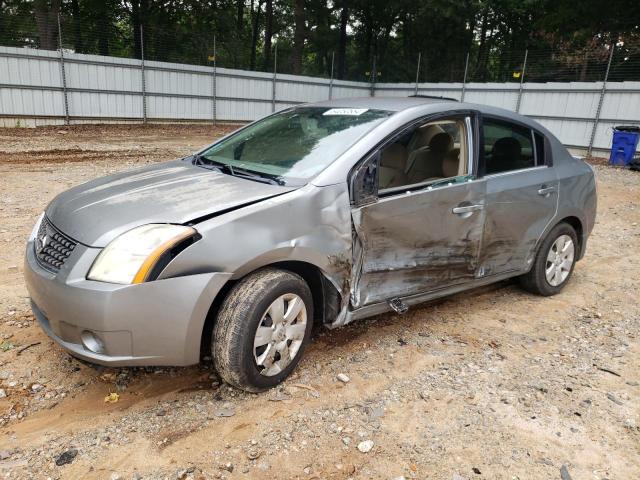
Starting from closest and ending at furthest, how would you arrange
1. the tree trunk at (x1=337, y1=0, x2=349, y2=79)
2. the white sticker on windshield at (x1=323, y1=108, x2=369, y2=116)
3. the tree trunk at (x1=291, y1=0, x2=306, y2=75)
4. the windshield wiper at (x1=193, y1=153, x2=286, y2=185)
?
the windshield wiper at (x1=193, y1=153, x2=286, y2=185) < the white sticker on windshield at (x1=323, y1=108, x2=369, y2=116) < the tree trunk at (x1=291, y1=0, x2=306, y2=75) < the tree trunk at (x1=337, y1=0, x2=349, y2=79)

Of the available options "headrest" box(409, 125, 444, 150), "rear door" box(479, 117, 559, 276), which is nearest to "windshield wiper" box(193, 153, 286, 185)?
"headrest" box(409, 125, 444, 150)

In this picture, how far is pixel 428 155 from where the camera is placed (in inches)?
144

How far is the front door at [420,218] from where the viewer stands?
3.06 meters

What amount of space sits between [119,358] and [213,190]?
3.27 ft

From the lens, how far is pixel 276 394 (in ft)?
9.21

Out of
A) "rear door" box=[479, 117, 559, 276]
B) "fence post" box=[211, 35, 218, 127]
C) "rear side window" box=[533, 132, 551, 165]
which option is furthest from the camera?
"fence post" box=[211, 35, 218, 127]

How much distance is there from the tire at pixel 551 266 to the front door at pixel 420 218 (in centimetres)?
96

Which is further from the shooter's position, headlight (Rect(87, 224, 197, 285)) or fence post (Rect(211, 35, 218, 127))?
fence post (Rect(211, 35, 218, 127))

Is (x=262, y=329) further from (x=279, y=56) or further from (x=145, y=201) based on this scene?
(x=279, y=56)

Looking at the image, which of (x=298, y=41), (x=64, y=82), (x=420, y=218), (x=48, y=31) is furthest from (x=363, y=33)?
(x=420, y=218)

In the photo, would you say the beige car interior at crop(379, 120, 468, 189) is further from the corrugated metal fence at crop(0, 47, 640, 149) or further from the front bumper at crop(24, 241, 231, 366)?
the corrugated metal fence at crop(0, 47, 640, 149)

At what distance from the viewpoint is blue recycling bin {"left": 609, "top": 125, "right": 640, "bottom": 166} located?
14.1 metres

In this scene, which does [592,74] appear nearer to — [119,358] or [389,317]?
[389,317]

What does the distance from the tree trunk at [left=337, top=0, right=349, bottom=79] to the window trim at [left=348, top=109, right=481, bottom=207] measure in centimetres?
2423
